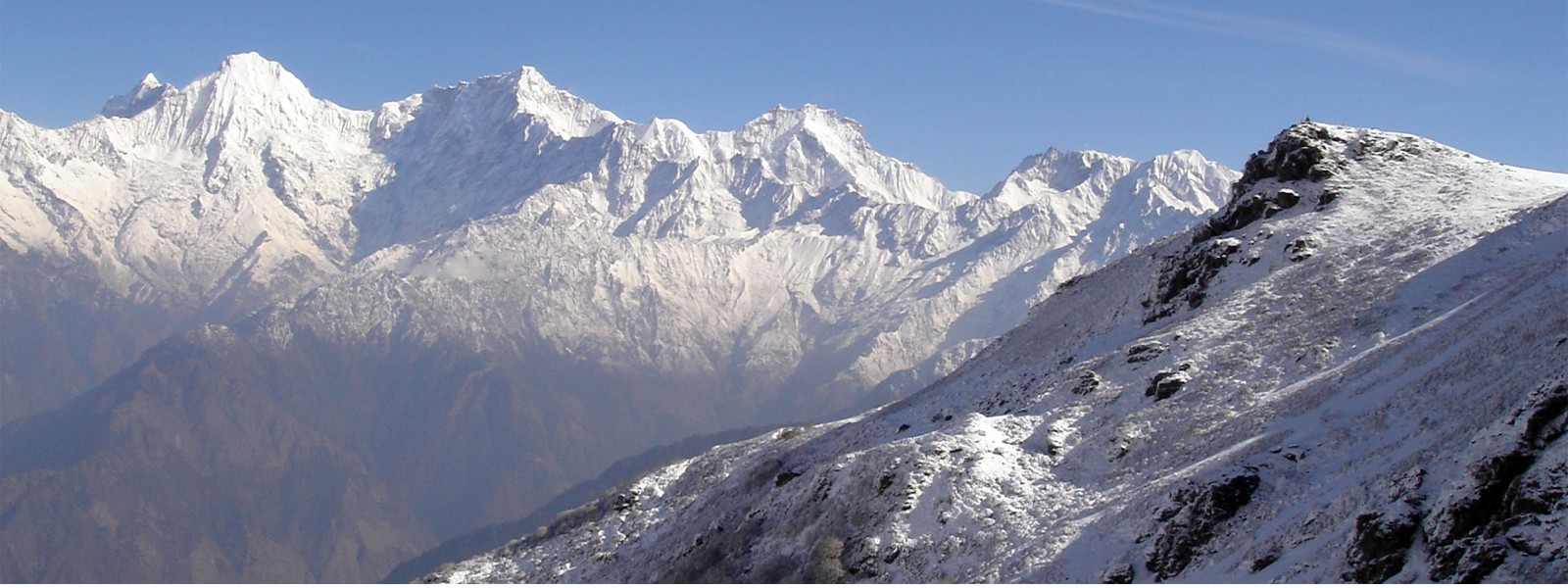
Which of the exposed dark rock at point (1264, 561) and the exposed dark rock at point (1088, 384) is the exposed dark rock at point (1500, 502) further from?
the exposed dark rock at point (1088, 384)

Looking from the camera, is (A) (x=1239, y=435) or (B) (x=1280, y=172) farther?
(B) (x=1280, y=172)

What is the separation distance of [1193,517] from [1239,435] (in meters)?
8.55

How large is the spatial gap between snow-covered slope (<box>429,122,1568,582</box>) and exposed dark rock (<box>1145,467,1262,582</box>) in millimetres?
85

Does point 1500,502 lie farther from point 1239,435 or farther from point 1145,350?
point 1145,350

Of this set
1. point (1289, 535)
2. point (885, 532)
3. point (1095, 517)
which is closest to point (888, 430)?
point (885, 532)

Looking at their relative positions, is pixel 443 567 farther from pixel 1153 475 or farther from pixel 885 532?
pixel 1153 475

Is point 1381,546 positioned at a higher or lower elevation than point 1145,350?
lower

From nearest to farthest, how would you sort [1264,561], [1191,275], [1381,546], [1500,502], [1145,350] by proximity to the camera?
[1500,502] → [1381,546] → [1264,561] → [1145,350] → [1191,275]

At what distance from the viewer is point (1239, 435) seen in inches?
2135

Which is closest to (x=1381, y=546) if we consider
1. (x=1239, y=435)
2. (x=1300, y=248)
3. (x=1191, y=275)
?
(x=1239, y=435)

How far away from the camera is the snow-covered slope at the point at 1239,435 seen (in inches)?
1556

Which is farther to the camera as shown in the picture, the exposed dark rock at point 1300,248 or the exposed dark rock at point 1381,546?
the exposed dark rock at point 1300,248

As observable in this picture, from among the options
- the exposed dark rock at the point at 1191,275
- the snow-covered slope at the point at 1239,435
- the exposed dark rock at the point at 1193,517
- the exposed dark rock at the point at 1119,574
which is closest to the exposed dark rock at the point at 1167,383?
the snow-covered slope at the point at 1239,435

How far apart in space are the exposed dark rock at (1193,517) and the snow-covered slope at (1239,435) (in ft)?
0.28
